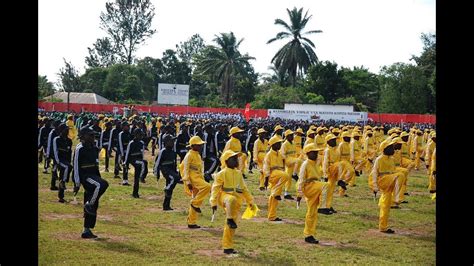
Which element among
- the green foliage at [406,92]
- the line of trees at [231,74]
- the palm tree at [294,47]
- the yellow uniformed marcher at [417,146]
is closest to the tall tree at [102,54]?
the line of trees at [231,74]

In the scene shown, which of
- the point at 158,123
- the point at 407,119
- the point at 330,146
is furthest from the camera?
the point at 407,119

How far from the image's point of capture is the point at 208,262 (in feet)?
33.8

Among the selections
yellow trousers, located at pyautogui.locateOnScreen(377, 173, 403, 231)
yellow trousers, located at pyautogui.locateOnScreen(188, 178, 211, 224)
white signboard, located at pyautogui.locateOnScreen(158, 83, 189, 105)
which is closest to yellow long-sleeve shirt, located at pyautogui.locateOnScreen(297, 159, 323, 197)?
yellow trousers, located at pyautogui.locateOnScreen(377, 173, 403, 231)

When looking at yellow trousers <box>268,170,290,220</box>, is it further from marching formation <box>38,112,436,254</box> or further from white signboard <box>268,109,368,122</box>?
white signboard <box>268,109,368,122</box>

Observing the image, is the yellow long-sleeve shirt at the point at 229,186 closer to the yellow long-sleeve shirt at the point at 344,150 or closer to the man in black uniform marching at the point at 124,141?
the yellow long-sleeve shirt at the point at 344,150

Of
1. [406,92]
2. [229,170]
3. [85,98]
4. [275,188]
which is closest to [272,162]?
[275,188]

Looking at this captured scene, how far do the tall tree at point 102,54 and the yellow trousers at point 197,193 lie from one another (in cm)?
7677

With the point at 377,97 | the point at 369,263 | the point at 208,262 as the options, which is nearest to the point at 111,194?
the point at 208,262

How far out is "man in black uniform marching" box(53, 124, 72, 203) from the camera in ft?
52.1

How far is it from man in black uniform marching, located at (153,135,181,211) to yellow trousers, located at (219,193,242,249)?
413cm

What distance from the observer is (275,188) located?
1446 centimetres
